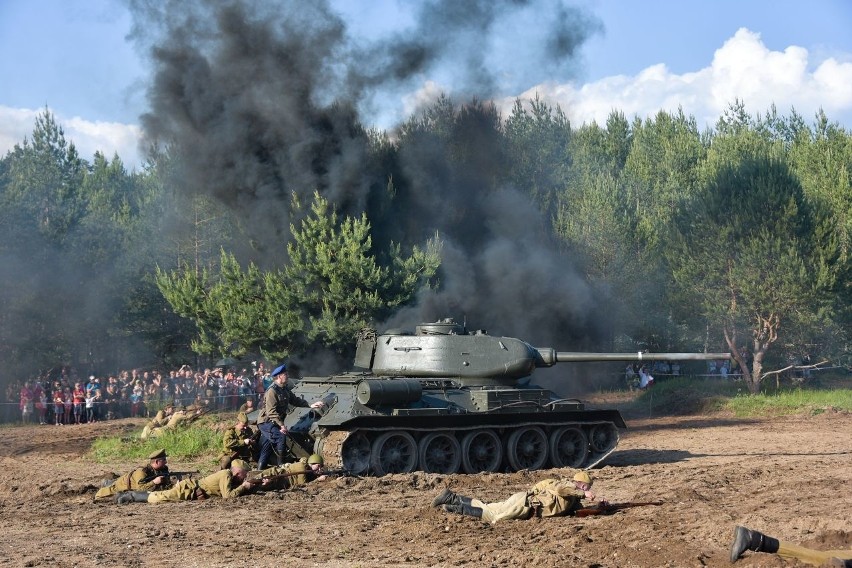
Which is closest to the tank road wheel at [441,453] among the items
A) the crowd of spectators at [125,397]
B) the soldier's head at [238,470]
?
the soldier's head at [238,470]

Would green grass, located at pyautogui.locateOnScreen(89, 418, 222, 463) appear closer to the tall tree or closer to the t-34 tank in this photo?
the t-34 tank

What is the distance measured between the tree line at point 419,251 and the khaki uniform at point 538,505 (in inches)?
504

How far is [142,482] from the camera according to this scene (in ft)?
42.8

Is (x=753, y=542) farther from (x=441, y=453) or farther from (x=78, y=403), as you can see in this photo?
(x=78, y=403)

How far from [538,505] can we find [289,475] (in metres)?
4.35

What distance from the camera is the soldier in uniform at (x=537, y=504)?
1066 centimetres

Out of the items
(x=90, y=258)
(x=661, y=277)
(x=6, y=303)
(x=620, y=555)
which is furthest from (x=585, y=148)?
(x=620, y=555)

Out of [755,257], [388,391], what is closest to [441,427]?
[388,391]

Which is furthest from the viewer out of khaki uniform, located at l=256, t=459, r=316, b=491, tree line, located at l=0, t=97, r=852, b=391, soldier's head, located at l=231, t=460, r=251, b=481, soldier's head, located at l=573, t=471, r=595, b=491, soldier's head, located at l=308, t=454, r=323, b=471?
tree line, located at l=0, t=97, r=852, b=391

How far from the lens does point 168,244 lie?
118 ft

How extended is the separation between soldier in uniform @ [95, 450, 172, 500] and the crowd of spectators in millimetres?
12028

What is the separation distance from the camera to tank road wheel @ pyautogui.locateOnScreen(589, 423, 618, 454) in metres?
17.0

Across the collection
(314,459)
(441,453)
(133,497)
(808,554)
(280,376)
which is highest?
(280,376)

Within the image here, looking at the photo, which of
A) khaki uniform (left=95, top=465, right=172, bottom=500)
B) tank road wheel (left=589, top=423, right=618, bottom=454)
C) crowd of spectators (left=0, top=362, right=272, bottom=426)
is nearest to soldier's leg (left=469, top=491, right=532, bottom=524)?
khaki uniform (left=95, top=465, right=172, bottom=500)
